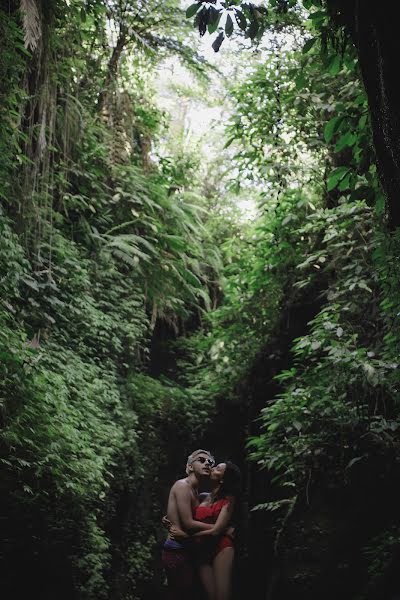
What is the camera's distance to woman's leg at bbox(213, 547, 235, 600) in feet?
14.5

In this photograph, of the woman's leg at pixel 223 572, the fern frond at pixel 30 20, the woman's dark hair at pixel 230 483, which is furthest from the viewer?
→ the fern frond at pixel 30 20

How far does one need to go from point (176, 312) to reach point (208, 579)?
7013 mm

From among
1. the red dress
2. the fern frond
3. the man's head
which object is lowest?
the red dress

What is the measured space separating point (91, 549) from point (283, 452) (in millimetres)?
2314

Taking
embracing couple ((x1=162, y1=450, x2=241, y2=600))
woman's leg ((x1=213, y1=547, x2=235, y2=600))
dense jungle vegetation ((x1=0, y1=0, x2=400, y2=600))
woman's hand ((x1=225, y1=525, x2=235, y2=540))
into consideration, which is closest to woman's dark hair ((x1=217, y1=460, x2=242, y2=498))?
embracing couple ((x1=162, y1=450, x2=241, y2=600))

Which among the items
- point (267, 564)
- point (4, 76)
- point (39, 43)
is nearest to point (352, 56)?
point (4, 76)

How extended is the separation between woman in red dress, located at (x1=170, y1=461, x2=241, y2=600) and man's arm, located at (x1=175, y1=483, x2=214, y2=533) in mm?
48

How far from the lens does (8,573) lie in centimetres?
425

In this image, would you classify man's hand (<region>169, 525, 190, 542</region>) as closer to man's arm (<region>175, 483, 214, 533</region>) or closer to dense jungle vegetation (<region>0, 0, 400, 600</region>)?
man's arm (<region>175, 483, 214, 533</region>)

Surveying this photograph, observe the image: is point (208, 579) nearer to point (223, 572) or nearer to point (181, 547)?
point (223, 572)

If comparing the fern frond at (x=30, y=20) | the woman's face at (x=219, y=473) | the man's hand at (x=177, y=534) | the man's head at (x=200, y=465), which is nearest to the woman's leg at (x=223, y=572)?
the man's hand at (x=177, y=534)

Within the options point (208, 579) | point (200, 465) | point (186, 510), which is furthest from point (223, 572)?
point (200, 465)

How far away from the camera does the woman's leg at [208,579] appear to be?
4434 millimetres

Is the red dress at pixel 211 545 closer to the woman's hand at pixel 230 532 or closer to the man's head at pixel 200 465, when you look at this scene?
the woman's hand at pixel 230 532
